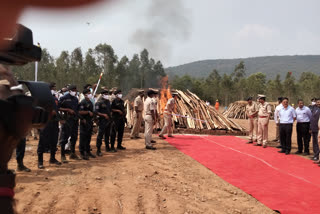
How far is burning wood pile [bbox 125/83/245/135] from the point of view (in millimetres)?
12521

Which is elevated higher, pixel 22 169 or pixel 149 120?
pixel 149 120

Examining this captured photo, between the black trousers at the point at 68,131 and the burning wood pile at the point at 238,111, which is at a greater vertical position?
the burning wood pile at the point at 238,111

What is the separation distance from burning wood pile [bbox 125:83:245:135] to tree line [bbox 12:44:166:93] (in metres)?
18.7

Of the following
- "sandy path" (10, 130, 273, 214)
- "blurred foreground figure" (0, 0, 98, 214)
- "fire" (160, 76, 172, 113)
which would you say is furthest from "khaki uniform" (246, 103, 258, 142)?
"blurred foreground figure" (0, 0, 98, 214)

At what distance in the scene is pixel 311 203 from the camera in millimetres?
4059

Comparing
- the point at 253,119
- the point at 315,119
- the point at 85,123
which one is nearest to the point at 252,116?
the point at 253,119

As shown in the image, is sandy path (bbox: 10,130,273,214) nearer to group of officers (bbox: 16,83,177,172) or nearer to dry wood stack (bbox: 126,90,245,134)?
group of officers (bbox: 16,83,177,172)

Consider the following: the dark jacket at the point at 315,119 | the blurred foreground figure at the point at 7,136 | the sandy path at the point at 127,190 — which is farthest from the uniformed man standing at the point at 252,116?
the blurred foreground figure at the point at 7,136

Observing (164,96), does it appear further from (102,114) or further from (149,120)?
(102,114)

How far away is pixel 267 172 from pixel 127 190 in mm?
3458

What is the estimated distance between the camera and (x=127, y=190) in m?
4.16

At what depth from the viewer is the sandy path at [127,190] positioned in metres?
3.57

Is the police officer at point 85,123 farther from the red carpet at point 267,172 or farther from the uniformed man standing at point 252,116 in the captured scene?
the uniformed man standing at point 252,116

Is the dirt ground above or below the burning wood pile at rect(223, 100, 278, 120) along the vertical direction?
below
